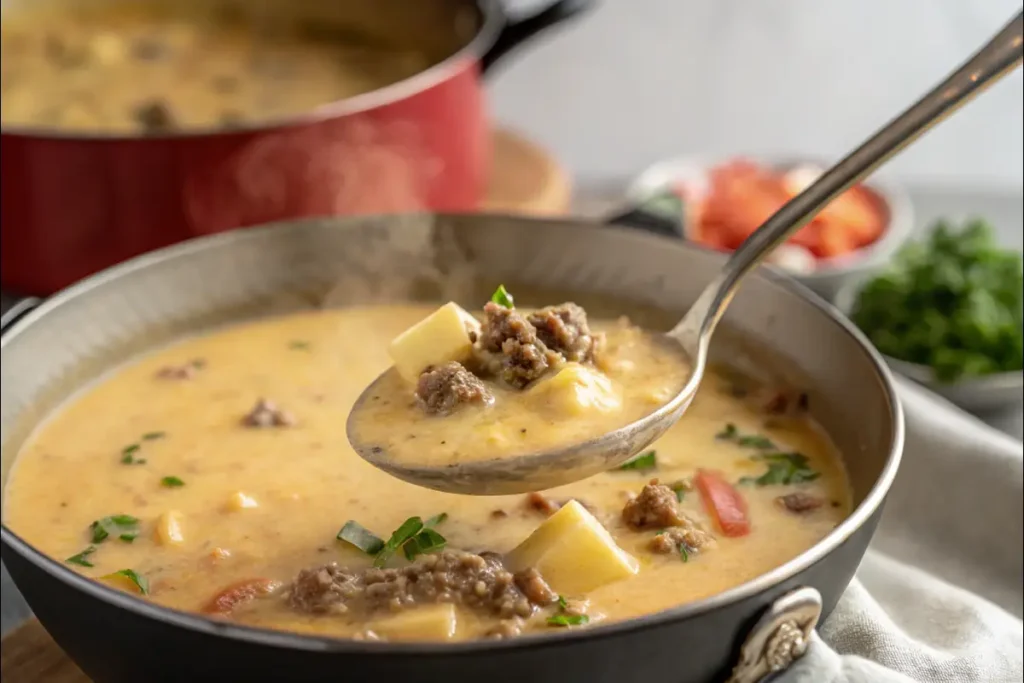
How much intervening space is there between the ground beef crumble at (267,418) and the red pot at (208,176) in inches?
33.4

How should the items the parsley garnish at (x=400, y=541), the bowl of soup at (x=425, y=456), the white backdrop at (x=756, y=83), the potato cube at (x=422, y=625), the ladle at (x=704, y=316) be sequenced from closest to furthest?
1. the bowl of soup at (x=425, y=456)
2. the potato cube at (x=422, y=625)
3. the ladle at (x=704, y=316)
4. the parsley garnish at (x=400, y=541)
5. the white backdrop at (x=756, y=83)

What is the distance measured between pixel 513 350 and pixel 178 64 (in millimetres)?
2742

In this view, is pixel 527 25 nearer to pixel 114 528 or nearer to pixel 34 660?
pixel 114 528

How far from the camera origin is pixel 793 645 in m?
2.13

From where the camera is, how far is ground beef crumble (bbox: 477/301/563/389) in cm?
240

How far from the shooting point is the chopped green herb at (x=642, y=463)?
2.68 meters

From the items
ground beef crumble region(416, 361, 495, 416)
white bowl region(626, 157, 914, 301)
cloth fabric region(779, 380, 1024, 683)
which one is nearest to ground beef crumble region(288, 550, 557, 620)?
ground beef crumble region(416, 361, 495, 416)

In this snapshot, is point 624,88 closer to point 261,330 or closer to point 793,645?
point 261,330

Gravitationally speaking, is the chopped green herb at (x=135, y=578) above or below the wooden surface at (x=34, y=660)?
above

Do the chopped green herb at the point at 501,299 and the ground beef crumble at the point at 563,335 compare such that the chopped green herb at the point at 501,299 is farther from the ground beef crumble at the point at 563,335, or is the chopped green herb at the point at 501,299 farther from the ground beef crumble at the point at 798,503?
the ground beef crumble at the point at 798,503

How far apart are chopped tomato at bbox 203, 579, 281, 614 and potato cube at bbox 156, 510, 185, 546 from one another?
197mm

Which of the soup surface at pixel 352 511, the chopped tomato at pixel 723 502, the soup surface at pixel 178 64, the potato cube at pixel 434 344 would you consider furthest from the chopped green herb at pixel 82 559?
the soup surface at pixel 178 64

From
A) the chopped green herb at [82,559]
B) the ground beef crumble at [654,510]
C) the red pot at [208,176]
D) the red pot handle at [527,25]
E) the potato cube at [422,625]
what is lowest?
the chopped green herb at [82,559]

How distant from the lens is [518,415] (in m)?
2.37
